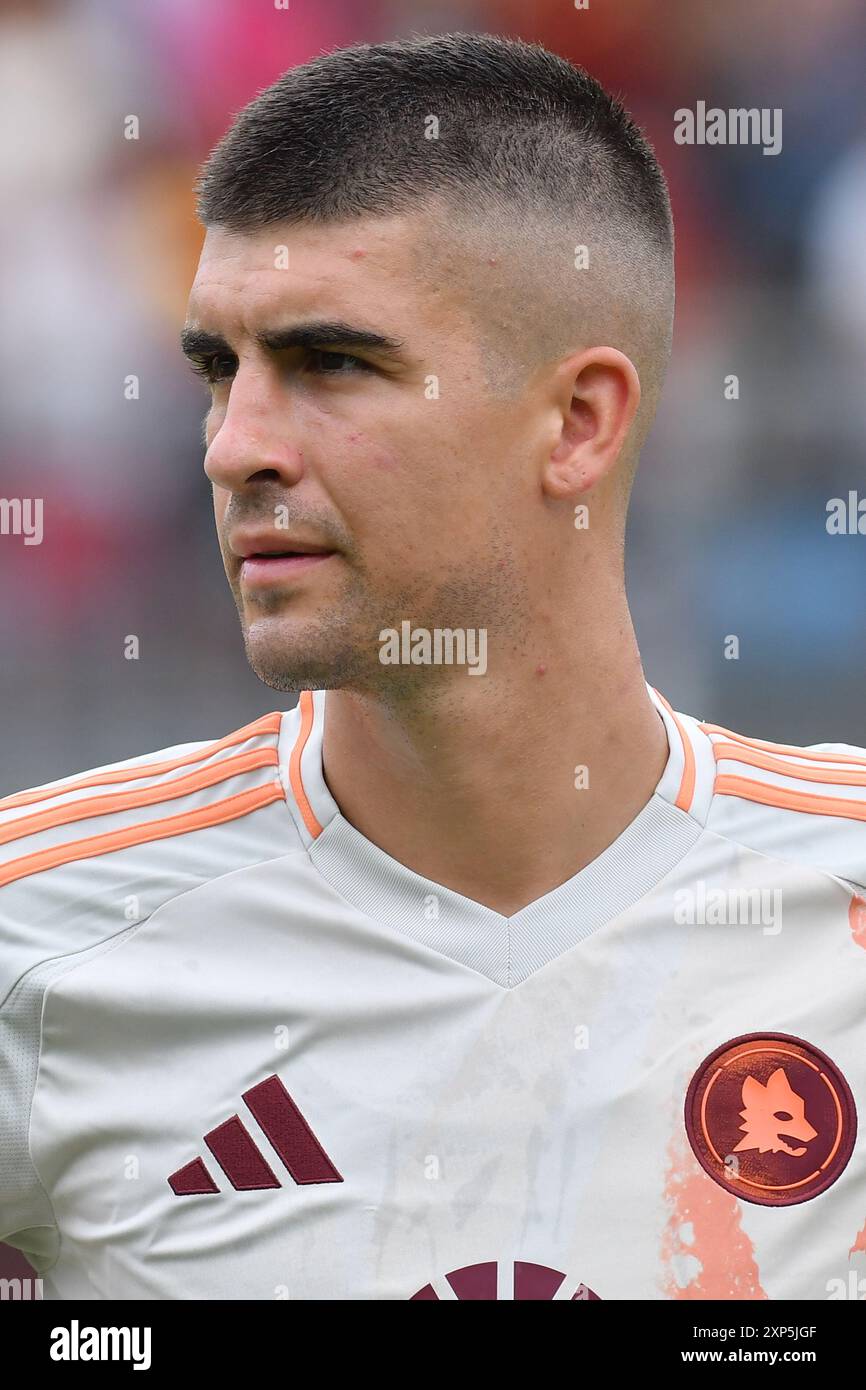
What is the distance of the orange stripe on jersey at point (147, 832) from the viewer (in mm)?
2066

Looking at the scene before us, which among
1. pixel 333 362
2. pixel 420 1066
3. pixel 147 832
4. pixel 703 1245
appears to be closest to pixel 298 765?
pixel 147 832

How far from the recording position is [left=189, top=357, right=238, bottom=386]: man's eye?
6.30ft

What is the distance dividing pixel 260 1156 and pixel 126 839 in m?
0.47

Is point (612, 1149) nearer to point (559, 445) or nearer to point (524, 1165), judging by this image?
point (524, 1165)

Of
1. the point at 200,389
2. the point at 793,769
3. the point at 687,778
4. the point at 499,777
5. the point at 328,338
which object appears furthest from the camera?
the point at 200,389

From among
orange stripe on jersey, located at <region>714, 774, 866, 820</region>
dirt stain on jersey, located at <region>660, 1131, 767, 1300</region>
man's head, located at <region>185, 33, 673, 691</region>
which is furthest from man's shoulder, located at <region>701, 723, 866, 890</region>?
dirt stain on jersey, located at <region>660, 1131, 767, 1300</region>

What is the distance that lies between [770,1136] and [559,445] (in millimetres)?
924

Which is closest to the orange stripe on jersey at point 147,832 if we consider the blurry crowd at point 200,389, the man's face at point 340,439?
the man's face at point 340,439

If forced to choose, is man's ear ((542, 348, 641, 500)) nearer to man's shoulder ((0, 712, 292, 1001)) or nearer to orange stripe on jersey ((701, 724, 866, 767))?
orange stripe on jersey ((701, 724, 866, 767))

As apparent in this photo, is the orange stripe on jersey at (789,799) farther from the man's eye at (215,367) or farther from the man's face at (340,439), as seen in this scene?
the man's eye at (215,367)

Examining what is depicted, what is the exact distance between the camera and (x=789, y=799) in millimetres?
2154

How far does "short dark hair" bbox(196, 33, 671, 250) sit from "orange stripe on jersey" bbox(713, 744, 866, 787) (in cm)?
74

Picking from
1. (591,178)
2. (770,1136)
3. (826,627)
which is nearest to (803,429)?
(826,627)

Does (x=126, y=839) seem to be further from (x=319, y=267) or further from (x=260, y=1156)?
(x=319, y=267)
